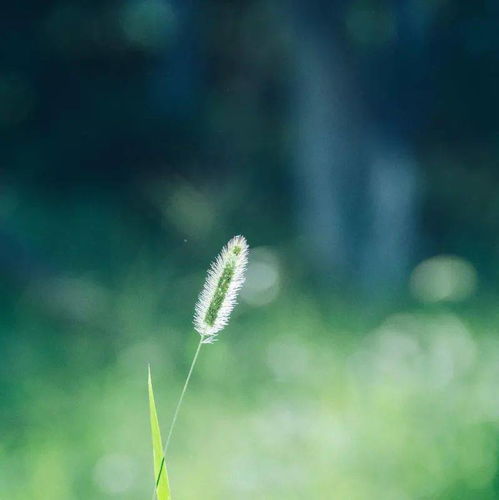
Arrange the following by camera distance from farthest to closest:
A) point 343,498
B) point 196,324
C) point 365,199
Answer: point 365,199 < point 343,498 < point 196,324

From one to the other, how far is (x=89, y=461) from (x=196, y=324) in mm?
1144

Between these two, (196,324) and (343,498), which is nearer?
(196,324)

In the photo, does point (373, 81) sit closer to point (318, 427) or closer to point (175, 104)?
point (175, 104)

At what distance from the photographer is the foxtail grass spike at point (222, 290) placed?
3.18ft

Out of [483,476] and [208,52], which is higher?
[208,52]

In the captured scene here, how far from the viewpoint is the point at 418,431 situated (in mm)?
2006

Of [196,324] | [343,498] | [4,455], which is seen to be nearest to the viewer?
[196,324]

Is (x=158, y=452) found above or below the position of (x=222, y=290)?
below

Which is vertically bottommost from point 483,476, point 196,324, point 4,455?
point 196,324

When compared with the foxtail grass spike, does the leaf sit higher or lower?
lower

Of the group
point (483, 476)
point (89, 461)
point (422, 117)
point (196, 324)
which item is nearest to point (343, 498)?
point (483, 476)

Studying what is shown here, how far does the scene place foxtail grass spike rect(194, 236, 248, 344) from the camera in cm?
97

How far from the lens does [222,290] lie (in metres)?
0.99

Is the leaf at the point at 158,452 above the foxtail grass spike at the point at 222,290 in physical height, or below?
below
